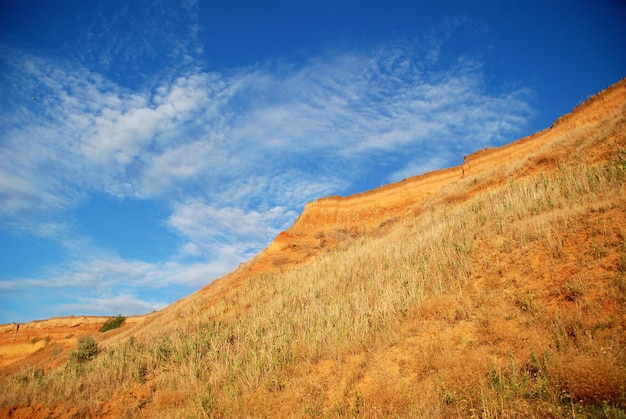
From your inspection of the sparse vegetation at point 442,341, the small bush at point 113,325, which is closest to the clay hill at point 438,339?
the sparse vegetation at point 442,341

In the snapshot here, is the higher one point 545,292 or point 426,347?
point 545,292

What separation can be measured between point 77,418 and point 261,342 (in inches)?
143

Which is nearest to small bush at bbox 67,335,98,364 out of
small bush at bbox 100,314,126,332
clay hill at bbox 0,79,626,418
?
clay hill at bbox 0,79,626,418

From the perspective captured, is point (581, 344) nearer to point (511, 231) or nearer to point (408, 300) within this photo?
point (408, 300)

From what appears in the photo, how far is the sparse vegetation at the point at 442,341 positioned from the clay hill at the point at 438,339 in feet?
0.08

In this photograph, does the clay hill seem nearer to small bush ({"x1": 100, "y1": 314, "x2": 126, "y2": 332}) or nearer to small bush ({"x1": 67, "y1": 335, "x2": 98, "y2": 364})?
small bush ({"x1": 67, "y1": 335, "x2": 98, "y2": 364})

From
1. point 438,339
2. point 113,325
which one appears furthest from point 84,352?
point 113,325

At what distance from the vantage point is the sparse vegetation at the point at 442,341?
3895 mm

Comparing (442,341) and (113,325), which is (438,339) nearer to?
(442,341)

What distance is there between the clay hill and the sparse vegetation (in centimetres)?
3

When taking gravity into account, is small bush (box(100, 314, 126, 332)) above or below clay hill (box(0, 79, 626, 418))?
above

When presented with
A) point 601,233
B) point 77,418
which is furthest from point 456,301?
point 77,418

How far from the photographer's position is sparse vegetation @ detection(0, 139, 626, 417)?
12.8ft

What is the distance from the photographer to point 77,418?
639cm
